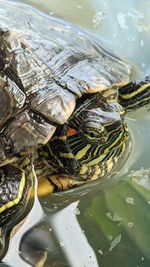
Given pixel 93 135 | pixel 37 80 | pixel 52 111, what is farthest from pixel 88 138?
pixel 37 80

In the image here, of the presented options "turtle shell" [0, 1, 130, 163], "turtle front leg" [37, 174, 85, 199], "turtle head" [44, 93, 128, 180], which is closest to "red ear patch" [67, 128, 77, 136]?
"turtle head" [44, 93, 128, 180]

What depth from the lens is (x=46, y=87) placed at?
93.7 inches

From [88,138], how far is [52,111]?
273 mm

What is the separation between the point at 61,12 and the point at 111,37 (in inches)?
16.0

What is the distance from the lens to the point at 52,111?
230 centimetres

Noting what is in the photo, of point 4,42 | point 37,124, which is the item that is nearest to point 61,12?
point 4,42

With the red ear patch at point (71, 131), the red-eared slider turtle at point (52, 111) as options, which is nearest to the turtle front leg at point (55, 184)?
the red-eared slider turtle at point (52, 111)

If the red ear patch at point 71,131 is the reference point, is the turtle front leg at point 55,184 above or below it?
below

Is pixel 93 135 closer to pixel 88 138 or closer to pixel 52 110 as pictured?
pixel 88 138

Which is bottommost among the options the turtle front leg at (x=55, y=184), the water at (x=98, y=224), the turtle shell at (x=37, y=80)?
the water at (x=98, y=224)

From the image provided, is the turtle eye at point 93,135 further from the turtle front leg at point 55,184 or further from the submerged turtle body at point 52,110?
the turtle front leg at point 55,184

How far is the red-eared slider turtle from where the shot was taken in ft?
Result: 7.47

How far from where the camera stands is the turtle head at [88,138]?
2.45 metres

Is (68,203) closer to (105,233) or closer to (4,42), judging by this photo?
(105,233)
